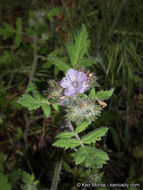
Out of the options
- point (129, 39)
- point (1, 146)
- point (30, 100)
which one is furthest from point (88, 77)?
point (1, 146)

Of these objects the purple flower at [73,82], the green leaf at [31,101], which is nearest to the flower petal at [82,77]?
the purple flower at [73,82]

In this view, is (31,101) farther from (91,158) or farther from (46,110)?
(91,158)

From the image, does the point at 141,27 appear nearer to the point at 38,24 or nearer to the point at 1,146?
the point at 38,24

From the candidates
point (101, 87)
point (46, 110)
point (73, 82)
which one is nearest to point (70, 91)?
point (73, 82)

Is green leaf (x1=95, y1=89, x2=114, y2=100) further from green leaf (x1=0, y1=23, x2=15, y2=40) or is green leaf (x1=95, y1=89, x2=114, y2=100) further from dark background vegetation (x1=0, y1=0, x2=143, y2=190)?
green leaf (x1=0, y1=23, x2=15, y2=40)

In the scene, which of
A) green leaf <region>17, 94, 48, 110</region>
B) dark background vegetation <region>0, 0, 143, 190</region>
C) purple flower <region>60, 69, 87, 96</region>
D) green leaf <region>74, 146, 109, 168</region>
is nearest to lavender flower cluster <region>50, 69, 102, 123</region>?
purple flower <region>60, 69, 87, 96</region>
